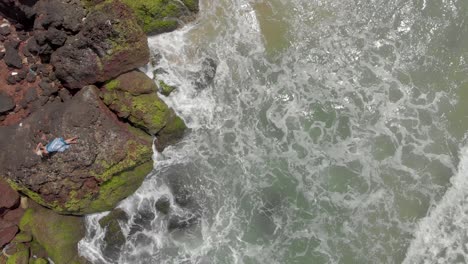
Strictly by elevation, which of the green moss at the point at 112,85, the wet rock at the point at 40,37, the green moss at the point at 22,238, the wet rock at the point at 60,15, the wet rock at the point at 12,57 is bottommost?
the green moss at the point at 22,238

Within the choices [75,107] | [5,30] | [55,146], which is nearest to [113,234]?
[55,146]

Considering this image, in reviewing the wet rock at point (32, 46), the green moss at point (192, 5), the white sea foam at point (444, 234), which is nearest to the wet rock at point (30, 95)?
the wet rock at point (32, 46)

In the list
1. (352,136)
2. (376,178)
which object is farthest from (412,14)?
(376,178)

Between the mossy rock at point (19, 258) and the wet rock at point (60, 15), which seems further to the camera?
the wet rock at point (60, 15)

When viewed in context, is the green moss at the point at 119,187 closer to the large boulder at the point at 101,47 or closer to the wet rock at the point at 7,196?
the wet rock at the point at 7,196

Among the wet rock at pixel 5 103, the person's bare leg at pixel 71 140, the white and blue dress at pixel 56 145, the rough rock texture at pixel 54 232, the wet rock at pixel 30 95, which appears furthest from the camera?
the wet rock at pixel 30 95

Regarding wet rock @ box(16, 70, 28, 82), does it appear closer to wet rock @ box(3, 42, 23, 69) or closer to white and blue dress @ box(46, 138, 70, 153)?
wet rock @ box(3, 42, 23, 69)

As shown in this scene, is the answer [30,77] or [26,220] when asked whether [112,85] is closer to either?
[30,77]
